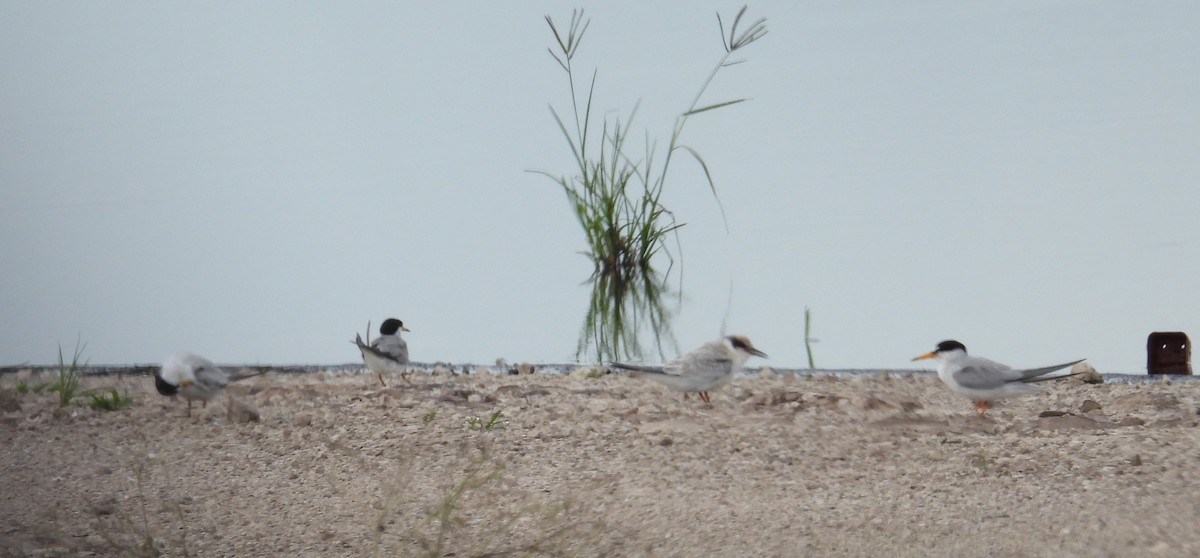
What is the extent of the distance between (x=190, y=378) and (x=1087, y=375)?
4.02 meters

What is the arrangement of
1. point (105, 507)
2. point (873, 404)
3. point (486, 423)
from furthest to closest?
point (873, 404) → point (486, 423) → point (105, 507)

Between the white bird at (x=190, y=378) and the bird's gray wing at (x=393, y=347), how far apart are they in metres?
0.81

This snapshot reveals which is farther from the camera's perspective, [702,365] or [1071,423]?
→ [702,365]

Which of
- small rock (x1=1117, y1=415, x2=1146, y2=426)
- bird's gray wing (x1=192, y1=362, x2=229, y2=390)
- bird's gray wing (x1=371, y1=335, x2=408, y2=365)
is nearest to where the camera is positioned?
small rock (x1=1117, y1=415, x2=1146, y2=426)

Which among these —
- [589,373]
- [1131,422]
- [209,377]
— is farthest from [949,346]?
[209,377]

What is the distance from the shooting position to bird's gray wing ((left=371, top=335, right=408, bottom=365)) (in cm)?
511

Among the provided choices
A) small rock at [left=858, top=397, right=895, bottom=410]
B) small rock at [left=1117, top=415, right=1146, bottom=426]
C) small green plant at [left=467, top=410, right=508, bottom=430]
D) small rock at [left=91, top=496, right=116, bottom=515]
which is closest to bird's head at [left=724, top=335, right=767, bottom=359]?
small rock at [left=858, top=397, right=895, bottom=410]

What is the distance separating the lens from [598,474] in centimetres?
341

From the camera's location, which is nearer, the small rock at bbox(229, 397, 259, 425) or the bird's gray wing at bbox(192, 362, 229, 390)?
the small rock at bbox(229, 397, 259, 425)

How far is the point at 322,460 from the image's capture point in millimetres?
3656

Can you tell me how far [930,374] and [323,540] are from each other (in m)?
3.66

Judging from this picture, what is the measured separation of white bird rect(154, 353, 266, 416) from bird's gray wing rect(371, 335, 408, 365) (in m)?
0.81

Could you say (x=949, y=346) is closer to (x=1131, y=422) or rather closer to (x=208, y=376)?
(x=1131, y=422)

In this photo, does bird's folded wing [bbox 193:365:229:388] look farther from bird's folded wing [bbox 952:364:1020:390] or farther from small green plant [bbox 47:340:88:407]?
bird's folded wing [bbox 952:364:1020:390]
